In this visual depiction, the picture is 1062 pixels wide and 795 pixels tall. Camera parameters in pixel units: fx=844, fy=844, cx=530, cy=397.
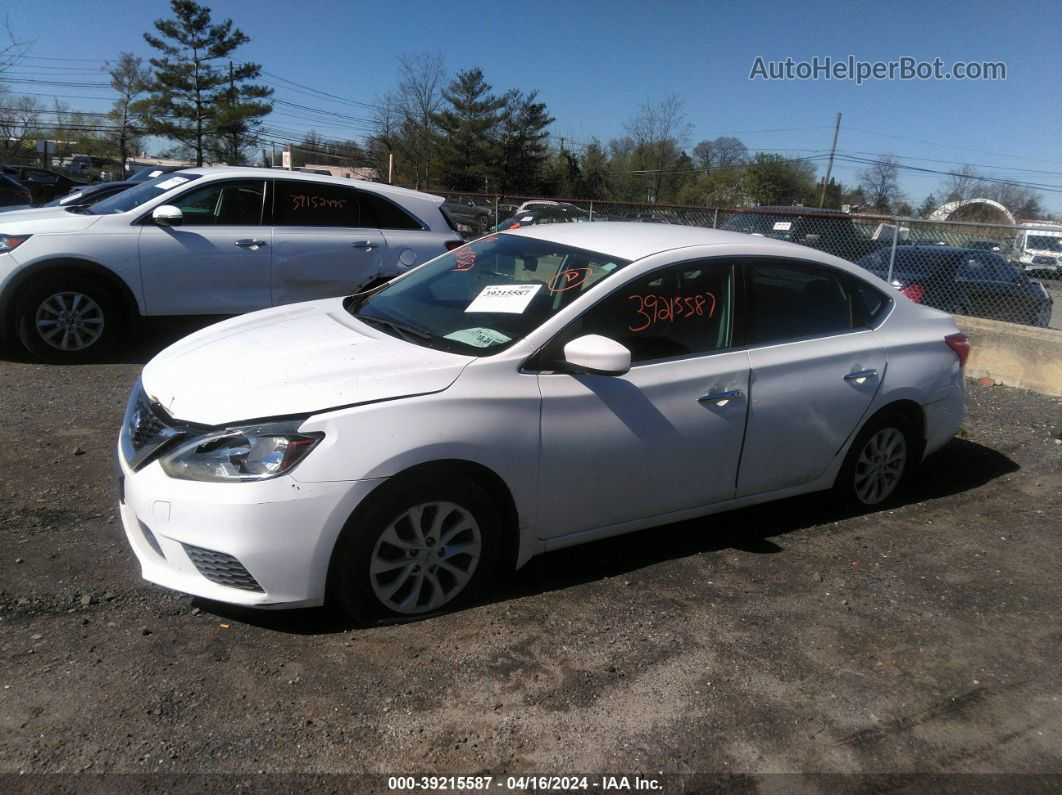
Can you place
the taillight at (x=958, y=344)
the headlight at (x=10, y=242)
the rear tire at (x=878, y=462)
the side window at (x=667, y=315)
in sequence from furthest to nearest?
the headlight at (x=10, y=242) → the taillight at (x=958, y=344) → the rear tire at (x=878, y=462) → the side window at (x=667, y=315)

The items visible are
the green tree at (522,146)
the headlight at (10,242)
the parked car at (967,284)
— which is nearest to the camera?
the headlight at (10,242)

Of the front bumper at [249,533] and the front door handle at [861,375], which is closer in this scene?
the front bumper at [249,533]

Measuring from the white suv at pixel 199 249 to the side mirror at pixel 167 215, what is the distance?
1 cm

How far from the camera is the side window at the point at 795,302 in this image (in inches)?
172

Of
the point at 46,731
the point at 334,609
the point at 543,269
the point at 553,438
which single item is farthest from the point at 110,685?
the point at 543,269

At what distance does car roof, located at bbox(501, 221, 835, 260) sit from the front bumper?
1781 millimetres

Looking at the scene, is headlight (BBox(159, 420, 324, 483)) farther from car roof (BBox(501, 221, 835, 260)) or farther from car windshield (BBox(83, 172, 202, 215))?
car windshield (BBox(83, 172, 202, 215))

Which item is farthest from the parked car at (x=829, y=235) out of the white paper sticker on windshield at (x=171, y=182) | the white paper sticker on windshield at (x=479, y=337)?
the white paper sticker on windshield at (x=479, y=337)

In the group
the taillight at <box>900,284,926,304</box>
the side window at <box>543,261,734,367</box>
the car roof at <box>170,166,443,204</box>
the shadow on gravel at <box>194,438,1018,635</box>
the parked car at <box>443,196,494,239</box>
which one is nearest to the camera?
the shadow on gravel at <box>194,438,1018,635</box>

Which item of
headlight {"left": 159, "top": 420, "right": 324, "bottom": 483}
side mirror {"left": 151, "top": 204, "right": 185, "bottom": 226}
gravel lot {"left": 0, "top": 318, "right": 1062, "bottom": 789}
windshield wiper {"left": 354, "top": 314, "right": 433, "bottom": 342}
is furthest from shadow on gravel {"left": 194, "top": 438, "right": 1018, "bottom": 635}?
side mirror {"left": 151, "top": 204, "right": 185, "bottom": 226}

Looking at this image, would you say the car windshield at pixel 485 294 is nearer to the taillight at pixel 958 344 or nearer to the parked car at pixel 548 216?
the taillight at pixel 958 344

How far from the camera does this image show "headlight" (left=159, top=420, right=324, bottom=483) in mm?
3082

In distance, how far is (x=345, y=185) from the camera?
8.16 meters

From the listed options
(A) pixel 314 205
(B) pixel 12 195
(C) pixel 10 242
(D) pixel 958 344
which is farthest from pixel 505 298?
(B) pixel 12 195
